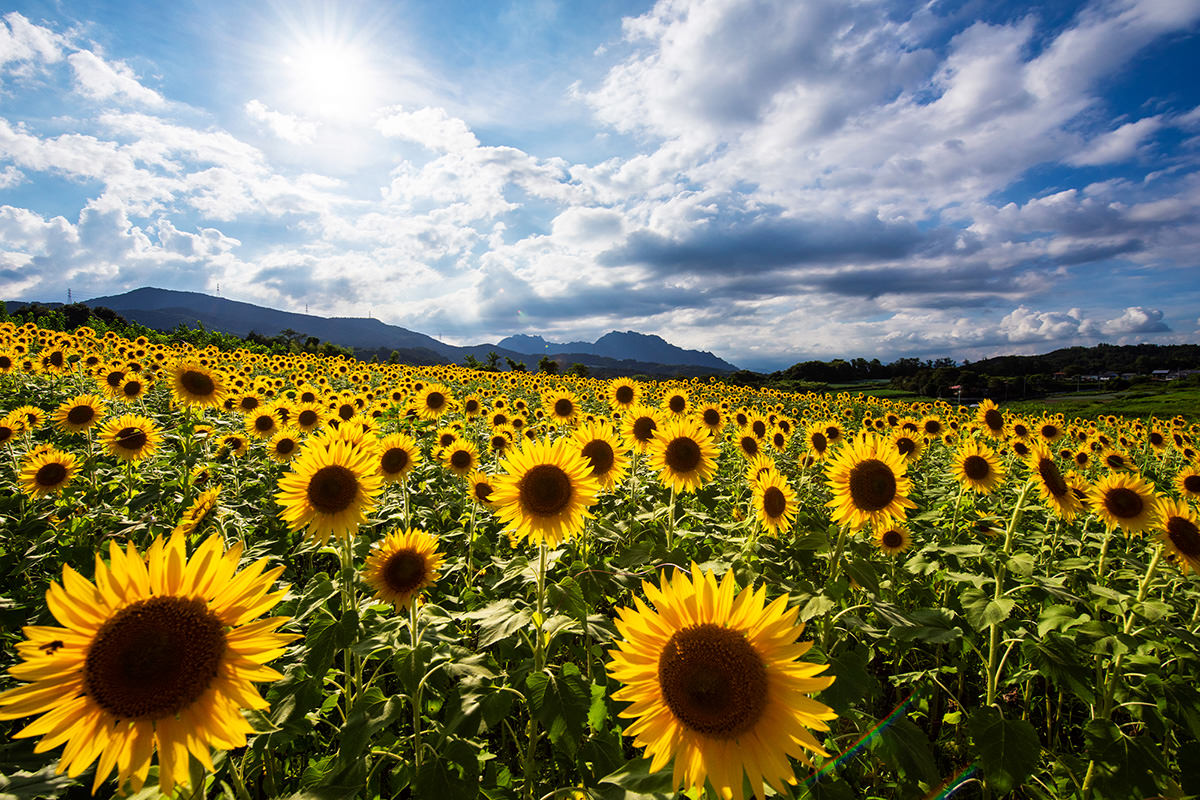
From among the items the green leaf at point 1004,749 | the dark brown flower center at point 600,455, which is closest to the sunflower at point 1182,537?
the green leaf at point 1004,749

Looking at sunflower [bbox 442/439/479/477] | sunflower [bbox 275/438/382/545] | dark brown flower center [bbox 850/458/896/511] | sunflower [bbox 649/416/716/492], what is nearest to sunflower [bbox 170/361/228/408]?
sunflower [bbox 442/439/479/477]

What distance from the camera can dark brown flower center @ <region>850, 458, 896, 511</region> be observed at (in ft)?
13.3

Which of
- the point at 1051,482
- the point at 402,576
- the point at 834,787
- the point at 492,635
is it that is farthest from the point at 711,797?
the point at 1051,482

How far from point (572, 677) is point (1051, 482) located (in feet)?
18.0

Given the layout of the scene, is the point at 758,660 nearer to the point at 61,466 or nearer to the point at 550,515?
the point at 550,515

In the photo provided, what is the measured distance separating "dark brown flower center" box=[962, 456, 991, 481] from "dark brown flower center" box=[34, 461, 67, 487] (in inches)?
447

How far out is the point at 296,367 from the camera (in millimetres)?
20281

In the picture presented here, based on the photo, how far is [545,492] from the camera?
12.3ft

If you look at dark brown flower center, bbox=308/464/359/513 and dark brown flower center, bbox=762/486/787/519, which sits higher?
dark brown flower center, bbox=308/464/359/513

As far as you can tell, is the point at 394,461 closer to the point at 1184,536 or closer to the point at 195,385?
the point at 195,385

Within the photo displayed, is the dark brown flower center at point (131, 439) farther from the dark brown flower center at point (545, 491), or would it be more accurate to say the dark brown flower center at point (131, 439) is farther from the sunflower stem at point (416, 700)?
the dark brown flower center at point (545, 491)

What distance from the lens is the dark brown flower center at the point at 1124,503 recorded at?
508 centimetres

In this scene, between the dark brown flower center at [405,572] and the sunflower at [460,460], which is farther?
the sunflower at [460,460]

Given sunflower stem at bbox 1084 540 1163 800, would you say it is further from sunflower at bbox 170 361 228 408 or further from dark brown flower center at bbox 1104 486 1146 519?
sunflower at bbox 170 361 228 408
